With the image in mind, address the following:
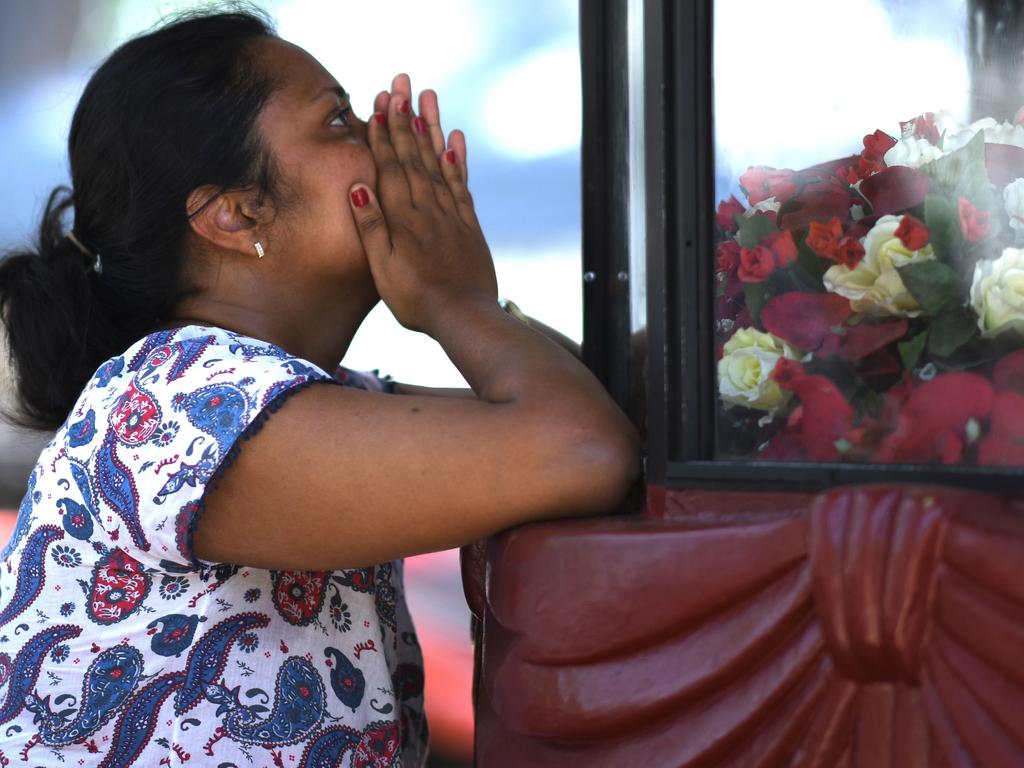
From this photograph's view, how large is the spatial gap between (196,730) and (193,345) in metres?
0.36

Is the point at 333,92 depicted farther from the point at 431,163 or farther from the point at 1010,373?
the point at 1010,373

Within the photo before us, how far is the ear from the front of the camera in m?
1.26

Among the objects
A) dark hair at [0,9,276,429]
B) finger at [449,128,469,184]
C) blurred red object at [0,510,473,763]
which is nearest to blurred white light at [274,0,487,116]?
blurred red object at [0,510,473,763]

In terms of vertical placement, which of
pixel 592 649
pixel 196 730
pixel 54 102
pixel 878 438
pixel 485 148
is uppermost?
pixel 54 102

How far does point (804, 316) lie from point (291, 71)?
2.25 feet

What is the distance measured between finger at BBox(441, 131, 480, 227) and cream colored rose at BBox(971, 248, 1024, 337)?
58cm

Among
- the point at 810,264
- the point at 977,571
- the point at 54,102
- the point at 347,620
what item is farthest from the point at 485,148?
the point at 977,571

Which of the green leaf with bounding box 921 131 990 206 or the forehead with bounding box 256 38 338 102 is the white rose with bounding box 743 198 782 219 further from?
the forehead with bounding box 256 38 338 102

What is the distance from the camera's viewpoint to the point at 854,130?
37.0 inches

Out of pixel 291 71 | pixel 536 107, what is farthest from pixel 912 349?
pixel 536 107

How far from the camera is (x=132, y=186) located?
1279 millimetres

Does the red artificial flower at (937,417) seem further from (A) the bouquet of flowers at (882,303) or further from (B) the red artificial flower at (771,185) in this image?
(B) the red artificial flower at (771,185)

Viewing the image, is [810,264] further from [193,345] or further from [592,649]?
[193,345]

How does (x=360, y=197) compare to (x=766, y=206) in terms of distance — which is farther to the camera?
(x=360, y=197)
